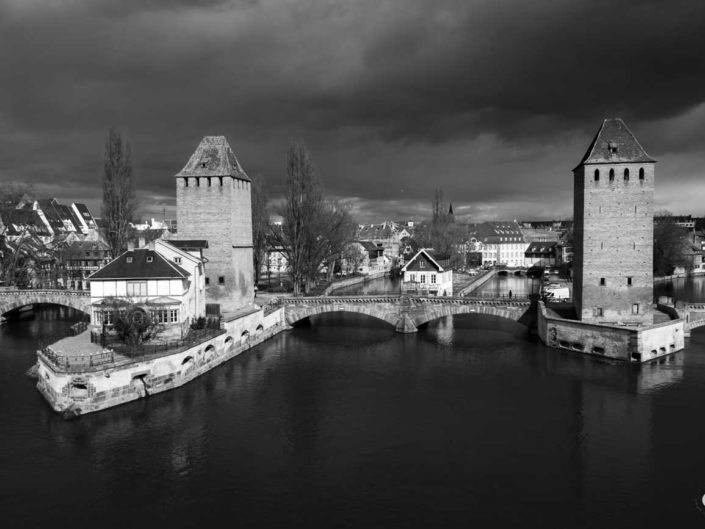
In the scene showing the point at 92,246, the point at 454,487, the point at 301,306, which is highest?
the point at 92,246

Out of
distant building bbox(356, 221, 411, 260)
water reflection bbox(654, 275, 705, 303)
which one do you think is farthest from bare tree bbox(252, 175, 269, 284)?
distant building bbox(356, 221, 411, 260)

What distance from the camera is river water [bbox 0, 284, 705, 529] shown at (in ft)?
58.8

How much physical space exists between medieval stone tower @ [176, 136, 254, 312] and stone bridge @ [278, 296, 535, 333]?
576cm

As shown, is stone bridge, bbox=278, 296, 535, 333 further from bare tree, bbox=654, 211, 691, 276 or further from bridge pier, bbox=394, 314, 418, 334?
bare tree, bbox=654, 211, 691, 276

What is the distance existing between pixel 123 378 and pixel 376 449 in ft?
45.9

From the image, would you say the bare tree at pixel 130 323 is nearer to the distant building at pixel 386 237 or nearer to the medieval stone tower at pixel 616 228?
the medieval stone tower at pixel 616 228

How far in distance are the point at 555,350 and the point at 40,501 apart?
3232cm

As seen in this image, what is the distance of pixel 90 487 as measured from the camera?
19609 mm

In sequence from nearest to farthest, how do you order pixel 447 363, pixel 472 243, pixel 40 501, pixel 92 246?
1. pixel 40 501
2. pixel 447 363
3. pixel 92 246
4. pixel 472 243

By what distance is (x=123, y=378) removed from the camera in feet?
91.4

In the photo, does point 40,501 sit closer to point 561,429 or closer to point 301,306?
point 561,429

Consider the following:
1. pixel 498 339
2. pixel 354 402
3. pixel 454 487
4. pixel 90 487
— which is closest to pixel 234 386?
pixel 354 402

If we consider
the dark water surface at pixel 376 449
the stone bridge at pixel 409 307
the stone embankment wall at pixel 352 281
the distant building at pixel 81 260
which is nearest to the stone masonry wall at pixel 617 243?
the dark water surface at pixel 376 449

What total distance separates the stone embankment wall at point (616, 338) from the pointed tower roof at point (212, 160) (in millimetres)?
27753
